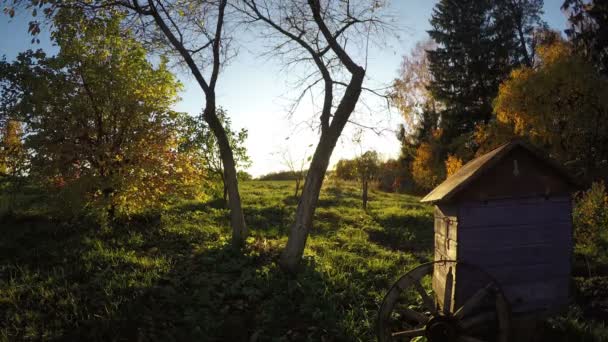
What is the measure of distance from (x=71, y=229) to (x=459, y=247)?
40.0 feet

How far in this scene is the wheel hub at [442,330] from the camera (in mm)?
4992

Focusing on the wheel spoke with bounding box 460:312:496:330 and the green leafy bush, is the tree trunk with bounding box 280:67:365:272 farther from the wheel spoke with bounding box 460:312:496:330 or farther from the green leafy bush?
the green leafy bush

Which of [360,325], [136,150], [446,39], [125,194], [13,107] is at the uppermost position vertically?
[446,39]

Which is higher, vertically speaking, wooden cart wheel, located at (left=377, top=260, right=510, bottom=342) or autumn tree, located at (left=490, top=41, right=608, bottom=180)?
autumn tree, located at (left=490, top=41, right=608, bottom=180)

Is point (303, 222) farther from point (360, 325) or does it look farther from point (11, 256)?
point (11, 256)

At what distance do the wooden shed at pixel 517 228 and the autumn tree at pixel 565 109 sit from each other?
17.4 m

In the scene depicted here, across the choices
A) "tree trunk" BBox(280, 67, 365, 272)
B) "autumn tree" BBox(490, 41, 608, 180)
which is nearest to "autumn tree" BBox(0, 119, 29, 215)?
"tree trunk" BBox(280, 67, 365, 272)

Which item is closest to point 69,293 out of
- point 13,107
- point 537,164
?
point 13,107

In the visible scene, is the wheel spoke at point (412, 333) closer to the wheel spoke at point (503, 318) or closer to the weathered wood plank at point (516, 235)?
the wheel spoke at point (503, 318)

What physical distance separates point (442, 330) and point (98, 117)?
445 inches

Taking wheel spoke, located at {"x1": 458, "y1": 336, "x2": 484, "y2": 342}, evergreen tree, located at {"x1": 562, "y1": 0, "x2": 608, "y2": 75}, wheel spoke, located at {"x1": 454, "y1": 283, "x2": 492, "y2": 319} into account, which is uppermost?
evergreen tree, located at {"x1": 562, "y1": 0, "x2": 608, "y2": 75}

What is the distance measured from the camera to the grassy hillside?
5629mm

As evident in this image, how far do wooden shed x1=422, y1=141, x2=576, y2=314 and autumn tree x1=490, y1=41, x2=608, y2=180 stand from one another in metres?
17.4

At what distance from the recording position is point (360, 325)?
598 centimetres
